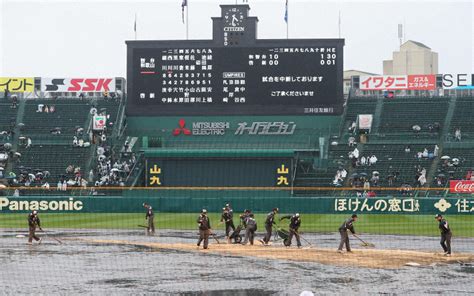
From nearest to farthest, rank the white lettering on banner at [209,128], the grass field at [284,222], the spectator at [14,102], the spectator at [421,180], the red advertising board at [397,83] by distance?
the grass field at [284,222], the spectator at [421,180], the white lettering on banner at [209,128], the red advertising board at [397,83], the spectator at [14,102]

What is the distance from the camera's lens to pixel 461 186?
51.8 m

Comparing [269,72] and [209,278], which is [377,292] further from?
[269,72]

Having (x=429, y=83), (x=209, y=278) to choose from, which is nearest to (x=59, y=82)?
(x=429, y=83)

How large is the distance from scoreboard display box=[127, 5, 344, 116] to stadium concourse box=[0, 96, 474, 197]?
406 centimetres

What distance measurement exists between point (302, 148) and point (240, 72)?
26.9 ft

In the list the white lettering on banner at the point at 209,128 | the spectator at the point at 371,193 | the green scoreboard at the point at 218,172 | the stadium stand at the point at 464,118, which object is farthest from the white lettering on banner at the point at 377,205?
the white lettering on banner at the point at 209,128

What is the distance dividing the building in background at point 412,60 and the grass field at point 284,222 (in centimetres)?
7266

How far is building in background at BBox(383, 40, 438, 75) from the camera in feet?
385

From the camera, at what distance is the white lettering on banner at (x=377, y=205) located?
48.3 m

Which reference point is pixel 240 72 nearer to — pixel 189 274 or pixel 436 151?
pixel 436 151

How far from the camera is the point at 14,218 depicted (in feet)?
154

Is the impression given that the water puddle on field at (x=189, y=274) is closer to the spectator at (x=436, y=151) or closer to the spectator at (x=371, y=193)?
the spectator at (x=371, y=193)

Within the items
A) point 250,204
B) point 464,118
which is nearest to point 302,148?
point 250,204

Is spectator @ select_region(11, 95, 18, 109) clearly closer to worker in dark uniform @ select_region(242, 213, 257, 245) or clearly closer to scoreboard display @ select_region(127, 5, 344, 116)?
scoreboard display @ select_region(127, 5, 344, 116)
